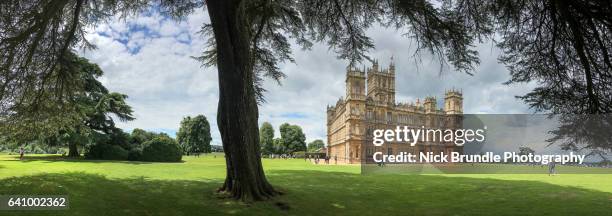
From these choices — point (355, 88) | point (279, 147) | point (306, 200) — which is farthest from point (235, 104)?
point (279, 147)

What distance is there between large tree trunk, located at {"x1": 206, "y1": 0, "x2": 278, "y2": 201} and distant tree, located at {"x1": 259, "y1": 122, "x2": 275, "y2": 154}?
78130 mm

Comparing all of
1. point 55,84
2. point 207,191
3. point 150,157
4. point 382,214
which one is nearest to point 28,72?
point 55,84

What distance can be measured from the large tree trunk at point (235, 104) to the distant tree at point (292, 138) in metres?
80.5

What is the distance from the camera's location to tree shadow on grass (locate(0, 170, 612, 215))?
971 cm

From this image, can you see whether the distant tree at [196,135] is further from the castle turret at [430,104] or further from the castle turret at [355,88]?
the castle turret at [430,104]

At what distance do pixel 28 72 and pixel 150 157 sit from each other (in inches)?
812

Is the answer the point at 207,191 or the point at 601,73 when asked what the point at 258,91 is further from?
the point at 601,73

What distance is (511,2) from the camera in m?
8.95

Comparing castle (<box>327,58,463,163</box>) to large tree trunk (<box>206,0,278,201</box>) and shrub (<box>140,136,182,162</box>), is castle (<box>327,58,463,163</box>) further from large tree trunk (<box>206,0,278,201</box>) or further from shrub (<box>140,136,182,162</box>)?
large tree trunk (<box>206,0,278,201</box>)

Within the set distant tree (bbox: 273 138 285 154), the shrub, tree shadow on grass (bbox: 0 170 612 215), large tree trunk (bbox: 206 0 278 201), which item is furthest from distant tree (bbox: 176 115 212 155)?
large tree trunk (bbox: 206 0 278 201)

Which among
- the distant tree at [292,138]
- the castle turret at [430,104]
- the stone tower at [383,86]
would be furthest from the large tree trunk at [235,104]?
the distant tree at [292,138]

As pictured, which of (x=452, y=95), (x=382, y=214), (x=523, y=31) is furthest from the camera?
(x=452, y=95)

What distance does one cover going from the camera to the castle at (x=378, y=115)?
230 feet

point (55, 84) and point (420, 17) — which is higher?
point (420, 17)
